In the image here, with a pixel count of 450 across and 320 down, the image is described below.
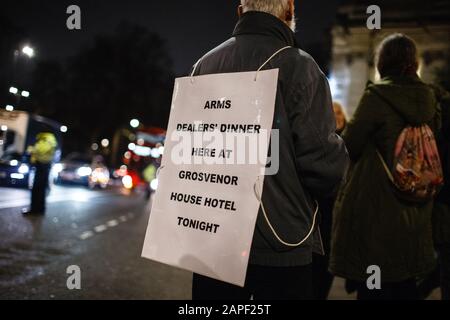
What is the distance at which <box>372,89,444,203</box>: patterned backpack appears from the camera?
9.30 ft

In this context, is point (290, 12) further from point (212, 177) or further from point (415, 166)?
point (415, 166)

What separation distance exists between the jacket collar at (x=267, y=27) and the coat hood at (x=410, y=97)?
3.16ft

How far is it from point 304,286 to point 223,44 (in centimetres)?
109

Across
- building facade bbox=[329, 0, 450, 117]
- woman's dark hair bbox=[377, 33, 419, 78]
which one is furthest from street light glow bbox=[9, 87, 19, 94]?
building facade bbox=[329, 0, 450, 117]

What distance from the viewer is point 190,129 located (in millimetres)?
2215

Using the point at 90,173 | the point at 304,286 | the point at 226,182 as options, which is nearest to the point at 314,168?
the point at 226,182

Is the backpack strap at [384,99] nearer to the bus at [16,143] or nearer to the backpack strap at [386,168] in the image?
the backpack strap at [386,168]

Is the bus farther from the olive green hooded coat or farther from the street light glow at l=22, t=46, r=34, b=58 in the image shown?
the olive green hooded coat

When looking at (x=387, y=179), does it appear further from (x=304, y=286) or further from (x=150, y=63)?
(x=150, y=63)

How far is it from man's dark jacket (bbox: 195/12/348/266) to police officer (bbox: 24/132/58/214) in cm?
914

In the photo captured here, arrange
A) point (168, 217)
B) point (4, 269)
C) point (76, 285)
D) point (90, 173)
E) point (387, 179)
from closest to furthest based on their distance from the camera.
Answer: point (168, 217)
point (387, 179)
point (76, 285)
point (4, 269)
point (90, 173)

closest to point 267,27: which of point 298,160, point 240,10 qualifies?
point 240,10

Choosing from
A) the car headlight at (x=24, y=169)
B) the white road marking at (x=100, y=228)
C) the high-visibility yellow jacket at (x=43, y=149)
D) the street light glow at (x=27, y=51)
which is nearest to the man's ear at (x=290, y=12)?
the street light glow at (x=27, y=51)

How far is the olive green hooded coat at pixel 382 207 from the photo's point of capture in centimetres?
286
